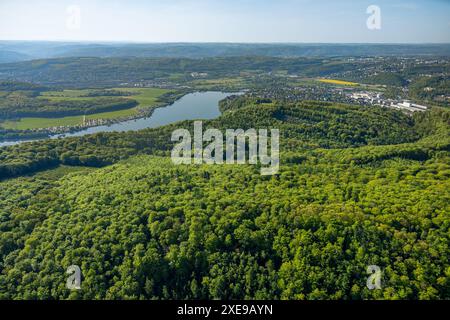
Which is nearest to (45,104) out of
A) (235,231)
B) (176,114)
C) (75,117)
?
(75,117)

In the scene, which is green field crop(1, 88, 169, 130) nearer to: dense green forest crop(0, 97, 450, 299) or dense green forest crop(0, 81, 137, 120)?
dense green forest crop(0, 81, 137, 120)

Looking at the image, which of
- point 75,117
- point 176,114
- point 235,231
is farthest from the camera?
point 176,114

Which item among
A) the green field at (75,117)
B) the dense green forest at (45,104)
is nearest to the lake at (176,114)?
the green field at (75,117)

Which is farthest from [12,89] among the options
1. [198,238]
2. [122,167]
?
[198,238]

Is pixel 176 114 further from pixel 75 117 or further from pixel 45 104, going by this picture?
pixel 45 104

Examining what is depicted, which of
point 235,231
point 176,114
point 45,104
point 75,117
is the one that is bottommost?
point 235,231
